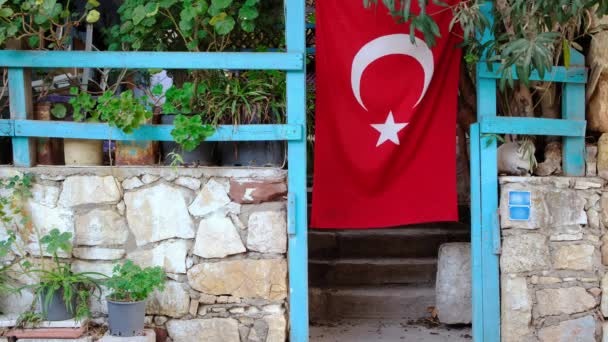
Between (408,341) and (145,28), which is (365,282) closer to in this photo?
(408,341)

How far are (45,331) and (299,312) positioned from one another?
4.75ft

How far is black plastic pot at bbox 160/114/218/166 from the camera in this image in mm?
4562

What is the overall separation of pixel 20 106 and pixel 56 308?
3.96 feet

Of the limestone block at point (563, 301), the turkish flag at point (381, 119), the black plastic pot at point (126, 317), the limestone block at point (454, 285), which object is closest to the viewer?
the black plastic pot at point (126, 317)

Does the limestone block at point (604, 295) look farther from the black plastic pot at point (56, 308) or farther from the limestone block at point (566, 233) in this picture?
the black plastic pot at point (56, 308)

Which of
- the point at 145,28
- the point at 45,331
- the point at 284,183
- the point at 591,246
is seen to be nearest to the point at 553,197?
the point at 591,246

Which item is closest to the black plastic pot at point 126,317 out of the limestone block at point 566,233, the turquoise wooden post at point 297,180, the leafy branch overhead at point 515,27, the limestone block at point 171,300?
the limestone block at point 171,300

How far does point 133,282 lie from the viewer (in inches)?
165

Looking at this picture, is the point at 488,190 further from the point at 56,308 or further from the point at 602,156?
the point at 56,308

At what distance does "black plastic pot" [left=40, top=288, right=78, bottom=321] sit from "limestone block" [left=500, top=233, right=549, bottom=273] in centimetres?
262

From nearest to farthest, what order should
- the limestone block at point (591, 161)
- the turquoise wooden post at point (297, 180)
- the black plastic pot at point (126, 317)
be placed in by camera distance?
the black plastic pot at point (126, 317)
the turquoise wooden post at point (297, 180)
the limestone block at point (591, 161)

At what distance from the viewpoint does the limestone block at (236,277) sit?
4.43 m

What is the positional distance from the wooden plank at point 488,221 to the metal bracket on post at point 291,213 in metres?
1.19

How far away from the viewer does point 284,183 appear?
4.46m
